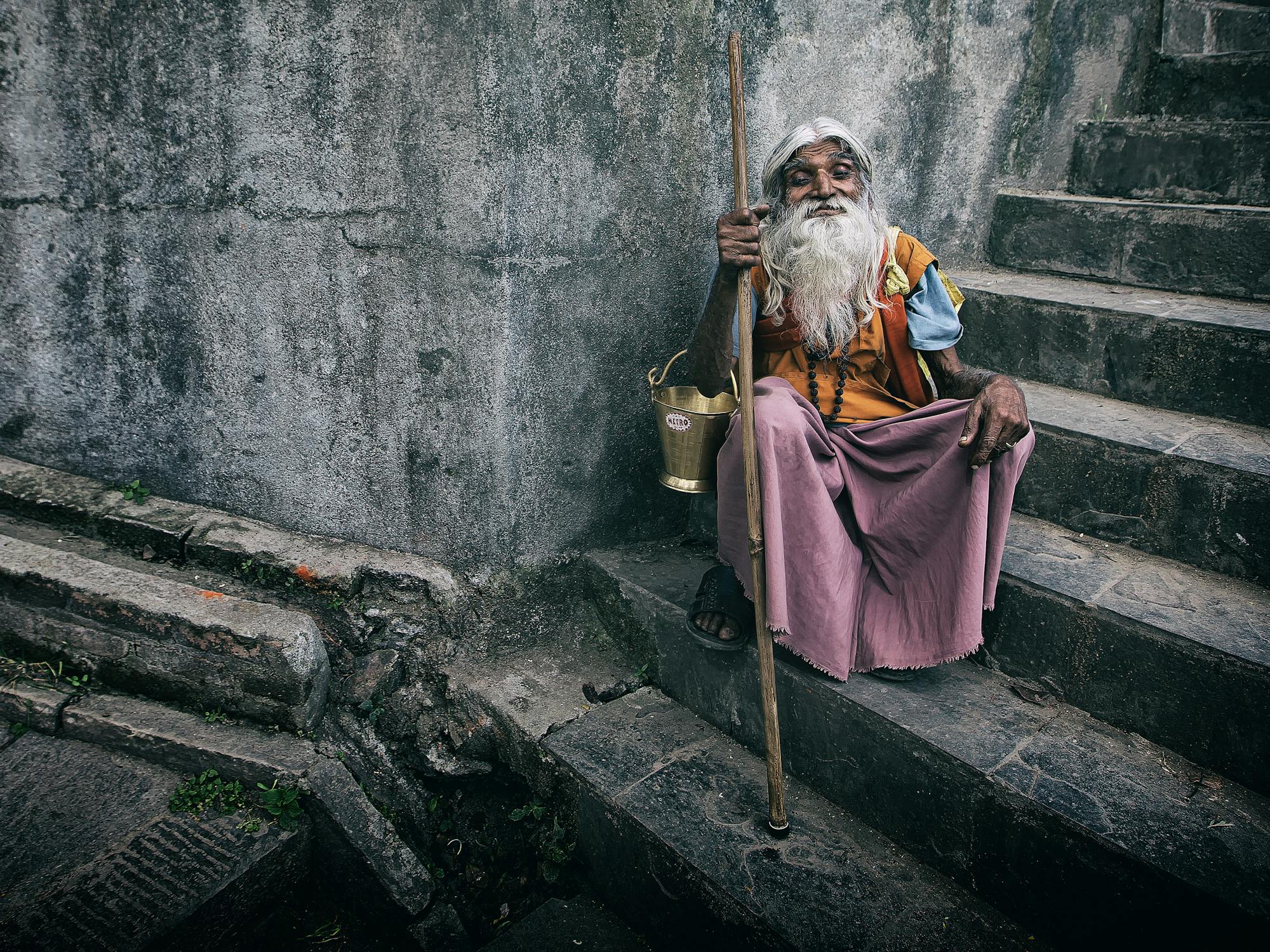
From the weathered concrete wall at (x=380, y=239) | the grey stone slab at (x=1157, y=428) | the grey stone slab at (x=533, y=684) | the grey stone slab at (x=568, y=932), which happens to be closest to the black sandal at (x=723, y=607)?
the grey stone slab at (x=533, y=684)

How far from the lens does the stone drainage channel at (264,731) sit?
8.46ft

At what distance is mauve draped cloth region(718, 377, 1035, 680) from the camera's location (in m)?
2.51

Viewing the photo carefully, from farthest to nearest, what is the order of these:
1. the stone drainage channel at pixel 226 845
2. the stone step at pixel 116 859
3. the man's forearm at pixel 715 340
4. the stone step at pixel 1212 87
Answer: the stone step at pixel 1212 87 → the man's forearm at pixel 715 340 → the stone drainage channel at pixel 226 845 → the stone step at pixel 116 859

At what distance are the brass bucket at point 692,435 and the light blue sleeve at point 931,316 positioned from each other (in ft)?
2.10

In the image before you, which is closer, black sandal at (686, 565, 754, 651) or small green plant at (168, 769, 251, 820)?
small green plant at (168, 769, 251, 820)

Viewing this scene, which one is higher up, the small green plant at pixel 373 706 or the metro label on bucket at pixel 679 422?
the metro label on bucket at pixel 679 422

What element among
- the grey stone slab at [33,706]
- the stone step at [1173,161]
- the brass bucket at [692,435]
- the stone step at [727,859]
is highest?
the stone step at [1173,161]

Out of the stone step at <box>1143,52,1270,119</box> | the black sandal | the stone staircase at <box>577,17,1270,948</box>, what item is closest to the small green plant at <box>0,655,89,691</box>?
the stone staircase at <box>577,17,1270,948</box>

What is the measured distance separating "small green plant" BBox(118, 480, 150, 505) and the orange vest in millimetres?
2436

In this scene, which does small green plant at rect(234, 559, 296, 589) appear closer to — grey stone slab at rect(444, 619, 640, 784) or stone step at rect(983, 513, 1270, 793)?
grey stone slab at rect(444, 619, 640, 784)

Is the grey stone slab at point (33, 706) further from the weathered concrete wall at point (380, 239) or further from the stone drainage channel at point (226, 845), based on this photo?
the weathered concrete wall at point (380, 239)

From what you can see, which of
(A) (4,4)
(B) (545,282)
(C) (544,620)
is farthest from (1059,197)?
(A) (4,4)

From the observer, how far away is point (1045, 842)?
2.16 m

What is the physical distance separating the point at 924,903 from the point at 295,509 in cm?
255
